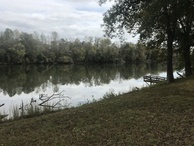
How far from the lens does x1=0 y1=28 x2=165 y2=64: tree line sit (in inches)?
3632

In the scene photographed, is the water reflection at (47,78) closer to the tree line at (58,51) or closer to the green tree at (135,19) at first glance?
the green tree at (135,19)

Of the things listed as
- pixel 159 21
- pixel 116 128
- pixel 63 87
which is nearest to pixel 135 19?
pixel 159 21

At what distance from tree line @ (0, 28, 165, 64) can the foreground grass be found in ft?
255

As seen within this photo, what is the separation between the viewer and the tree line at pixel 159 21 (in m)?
15.1

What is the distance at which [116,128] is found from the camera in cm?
864

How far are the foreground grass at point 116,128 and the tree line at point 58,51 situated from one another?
7776 cm

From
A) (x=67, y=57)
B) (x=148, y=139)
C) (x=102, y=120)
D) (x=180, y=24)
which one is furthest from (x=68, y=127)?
(x=67, y=57)

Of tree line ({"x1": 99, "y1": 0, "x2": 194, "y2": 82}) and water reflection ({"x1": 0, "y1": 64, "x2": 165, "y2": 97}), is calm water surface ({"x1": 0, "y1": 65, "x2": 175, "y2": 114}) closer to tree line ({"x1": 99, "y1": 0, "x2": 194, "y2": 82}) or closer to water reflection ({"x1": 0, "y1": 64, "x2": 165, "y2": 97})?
water reflection ({"x1": 0, "y1": 64, "x2": 165, "y2": 97})

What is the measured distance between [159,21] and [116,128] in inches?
434

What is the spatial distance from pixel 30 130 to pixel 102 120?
2480mm

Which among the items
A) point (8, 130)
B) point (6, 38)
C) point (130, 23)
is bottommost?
point (8, 130)

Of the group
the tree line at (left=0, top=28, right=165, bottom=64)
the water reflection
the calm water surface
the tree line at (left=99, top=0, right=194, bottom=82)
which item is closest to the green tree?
the tree line at (left=99, top=0, right=194, bottom=82)

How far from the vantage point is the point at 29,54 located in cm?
9838

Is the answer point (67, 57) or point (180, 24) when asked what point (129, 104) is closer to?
point (180, 24)
